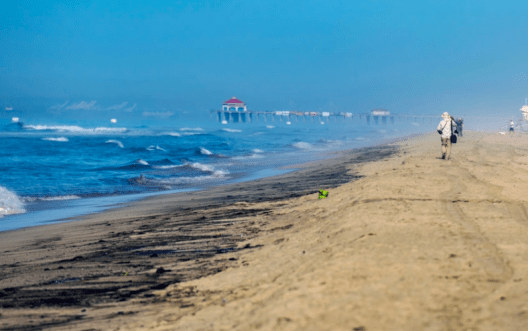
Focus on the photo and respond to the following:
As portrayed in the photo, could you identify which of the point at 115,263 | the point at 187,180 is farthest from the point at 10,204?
the point at 115,263

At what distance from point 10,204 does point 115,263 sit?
775cm

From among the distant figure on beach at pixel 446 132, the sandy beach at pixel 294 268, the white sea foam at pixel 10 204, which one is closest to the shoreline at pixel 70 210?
the white sea foam at pixel 10 204

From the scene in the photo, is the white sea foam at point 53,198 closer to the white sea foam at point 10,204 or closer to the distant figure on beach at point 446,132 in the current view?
the white sea foam at point 10,204

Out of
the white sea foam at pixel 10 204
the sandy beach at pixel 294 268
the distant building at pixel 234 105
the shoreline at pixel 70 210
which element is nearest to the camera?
the sandy beach at pixel 294 268

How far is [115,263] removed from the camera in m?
5.46

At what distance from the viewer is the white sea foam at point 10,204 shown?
35.7 feet

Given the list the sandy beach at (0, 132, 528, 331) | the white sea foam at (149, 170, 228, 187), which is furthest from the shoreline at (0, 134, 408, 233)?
the white sea foam at (149, 170, 228, 187)

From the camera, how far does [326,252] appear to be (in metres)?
4.63

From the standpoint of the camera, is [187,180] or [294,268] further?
[187,180]

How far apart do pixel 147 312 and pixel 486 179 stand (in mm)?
8420

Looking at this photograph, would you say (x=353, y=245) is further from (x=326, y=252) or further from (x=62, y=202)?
(x=62, y=202)

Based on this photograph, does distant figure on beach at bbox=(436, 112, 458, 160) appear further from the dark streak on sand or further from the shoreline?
the shoreline

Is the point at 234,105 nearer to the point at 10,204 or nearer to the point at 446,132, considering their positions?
the point at 446,132

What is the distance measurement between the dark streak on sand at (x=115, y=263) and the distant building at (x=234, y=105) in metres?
144
